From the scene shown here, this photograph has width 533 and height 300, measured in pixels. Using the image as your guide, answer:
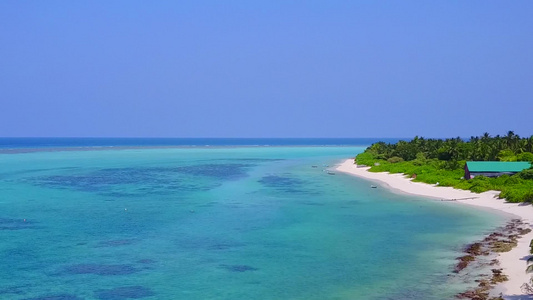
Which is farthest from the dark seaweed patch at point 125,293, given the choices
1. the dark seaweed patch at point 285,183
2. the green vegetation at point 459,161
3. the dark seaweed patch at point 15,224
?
the dark seaweed patch at point 285,183

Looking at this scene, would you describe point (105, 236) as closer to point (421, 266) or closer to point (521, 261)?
point (421, 266)

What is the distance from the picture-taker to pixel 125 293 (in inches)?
805

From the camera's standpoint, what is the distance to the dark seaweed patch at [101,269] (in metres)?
23.3

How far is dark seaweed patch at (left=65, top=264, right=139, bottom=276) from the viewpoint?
23314 mm

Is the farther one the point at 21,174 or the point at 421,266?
the point at 21,174

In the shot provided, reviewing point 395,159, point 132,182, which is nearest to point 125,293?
point 132,182

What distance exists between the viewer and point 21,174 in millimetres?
76500

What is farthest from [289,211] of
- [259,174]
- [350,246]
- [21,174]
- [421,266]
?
[21,174]

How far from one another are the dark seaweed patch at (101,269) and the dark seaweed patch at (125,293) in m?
2.32

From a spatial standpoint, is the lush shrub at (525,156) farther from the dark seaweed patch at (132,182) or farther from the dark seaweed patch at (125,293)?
the dark seaweed patch at (125,293)

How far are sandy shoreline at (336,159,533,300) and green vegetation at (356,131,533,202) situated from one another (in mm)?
1164

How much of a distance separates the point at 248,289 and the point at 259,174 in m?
58.1

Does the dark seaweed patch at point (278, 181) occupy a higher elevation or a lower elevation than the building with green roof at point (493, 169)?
lower

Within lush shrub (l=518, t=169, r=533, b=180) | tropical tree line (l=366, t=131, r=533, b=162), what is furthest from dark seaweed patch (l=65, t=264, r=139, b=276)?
tropical tree line (l=366, t=131, r=533, b=162)
